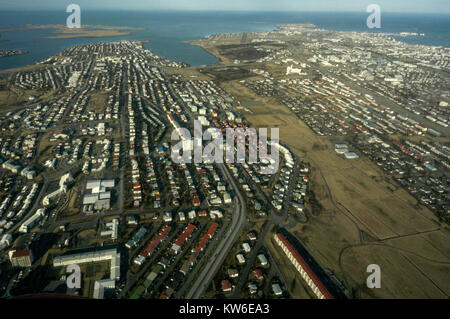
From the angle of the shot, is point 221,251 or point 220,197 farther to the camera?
point 220,197

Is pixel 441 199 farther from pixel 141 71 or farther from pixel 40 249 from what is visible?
pixel 141 71

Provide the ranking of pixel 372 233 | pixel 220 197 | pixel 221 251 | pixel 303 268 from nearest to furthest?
pixel 303 268 → pixel 221 251 → pixel 372 233 → pixel 220 197

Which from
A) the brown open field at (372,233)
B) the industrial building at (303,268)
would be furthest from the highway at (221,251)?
the brown open field at (372,233)

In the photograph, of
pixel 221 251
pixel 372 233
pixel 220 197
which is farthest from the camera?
pixel 220 197

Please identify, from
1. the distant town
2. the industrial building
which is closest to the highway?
the distant town

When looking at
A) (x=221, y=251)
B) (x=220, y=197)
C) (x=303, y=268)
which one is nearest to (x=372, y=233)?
(x=303, y=268)

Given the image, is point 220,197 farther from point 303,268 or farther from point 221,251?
point 303,268
